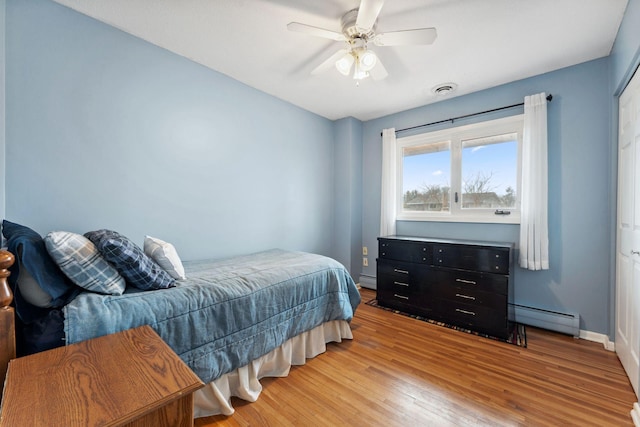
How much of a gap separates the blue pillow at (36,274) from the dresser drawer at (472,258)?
2.85m

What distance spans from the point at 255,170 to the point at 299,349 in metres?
1.86

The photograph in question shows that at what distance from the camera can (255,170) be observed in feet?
9.84

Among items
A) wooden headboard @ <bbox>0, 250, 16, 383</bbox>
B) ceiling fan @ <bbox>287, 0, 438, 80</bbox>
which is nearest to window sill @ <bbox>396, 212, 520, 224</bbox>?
ceiling fan @ <bbox>287, 0, 438, 80</bbox>

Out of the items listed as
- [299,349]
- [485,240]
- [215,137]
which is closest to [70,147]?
[215,137]

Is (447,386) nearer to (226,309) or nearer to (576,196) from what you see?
(226,309)

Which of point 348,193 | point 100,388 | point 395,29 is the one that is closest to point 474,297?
point 348,193

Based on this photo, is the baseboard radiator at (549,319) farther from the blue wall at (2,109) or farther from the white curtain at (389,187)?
the blue wall at (2,109)

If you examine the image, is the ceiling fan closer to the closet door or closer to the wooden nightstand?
the closet door

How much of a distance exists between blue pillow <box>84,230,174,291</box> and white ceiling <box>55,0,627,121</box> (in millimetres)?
1551

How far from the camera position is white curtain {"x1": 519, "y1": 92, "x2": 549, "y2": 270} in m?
2.53

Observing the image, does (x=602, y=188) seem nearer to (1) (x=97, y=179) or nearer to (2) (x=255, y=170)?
(2) (x=255, y=170)

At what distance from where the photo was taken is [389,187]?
3.60 meters

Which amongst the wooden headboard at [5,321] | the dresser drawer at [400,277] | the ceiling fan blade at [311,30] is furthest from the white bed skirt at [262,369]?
the ceiling fan blade at [311,30]

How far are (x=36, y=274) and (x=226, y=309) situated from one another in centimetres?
86
